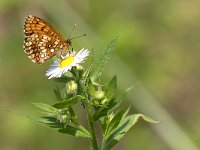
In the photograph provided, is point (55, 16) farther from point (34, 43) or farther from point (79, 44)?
point (34, 43)

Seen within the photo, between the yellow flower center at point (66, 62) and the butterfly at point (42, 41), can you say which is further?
the butterfly at point (42, 41)

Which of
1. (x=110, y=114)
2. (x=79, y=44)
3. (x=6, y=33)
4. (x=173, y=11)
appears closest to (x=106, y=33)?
(x=79, y=44)

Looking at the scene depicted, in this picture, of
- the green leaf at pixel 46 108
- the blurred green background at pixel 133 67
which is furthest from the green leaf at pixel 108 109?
the blurred green background at pixel 133 67

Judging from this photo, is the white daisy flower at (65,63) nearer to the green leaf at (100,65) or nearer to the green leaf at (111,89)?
the green leaf at (100,65)

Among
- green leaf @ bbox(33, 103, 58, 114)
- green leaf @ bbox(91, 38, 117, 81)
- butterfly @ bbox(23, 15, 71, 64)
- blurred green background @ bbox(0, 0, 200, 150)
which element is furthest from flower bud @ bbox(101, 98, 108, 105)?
blurred green background @ bbox(0, 0, 200, 150)

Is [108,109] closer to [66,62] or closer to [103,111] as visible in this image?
[103,111]

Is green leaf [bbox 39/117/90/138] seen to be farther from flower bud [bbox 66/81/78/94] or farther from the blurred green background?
the blurred green background
